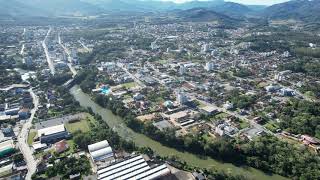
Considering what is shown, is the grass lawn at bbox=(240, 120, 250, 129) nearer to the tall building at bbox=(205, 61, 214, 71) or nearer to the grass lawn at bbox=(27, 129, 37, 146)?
the grass lawn at bbox=(27, 129, 37, 146)

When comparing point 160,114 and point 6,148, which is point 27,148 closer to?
point 6,148

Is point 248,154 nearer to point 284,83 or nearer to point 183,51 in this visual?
point 284,83

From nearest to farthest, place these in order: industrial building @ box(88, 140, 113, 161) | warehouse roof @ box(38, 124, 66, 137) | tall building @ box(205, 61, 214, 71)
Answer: industrial building @ box(88, 140, 113, 161)
warehouse roof @ box(38, 124, 66, 137)
tall building @ box(205, 61, 214, 71)

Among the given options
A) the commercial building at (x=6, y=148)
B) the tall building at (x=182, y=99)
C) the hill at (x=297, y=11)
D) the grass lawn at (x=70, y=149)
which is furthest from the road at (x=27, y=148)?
the hill at (x=297, y=11)

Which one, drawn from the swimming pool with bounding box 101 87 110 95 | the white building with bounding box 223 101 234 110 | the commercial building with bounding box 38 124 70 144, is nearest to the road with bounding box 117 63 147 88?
the swimming pool with bounding box 101 87 110 95

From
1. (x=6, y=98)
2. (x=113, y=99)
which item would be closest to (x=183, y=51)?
(x=113, y=99)

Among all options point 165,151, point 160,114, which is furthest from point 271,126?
point 160,114

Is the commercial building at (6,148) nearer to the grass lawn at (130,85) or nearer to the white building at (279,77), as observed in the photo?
the grass lawn at (130,85)
